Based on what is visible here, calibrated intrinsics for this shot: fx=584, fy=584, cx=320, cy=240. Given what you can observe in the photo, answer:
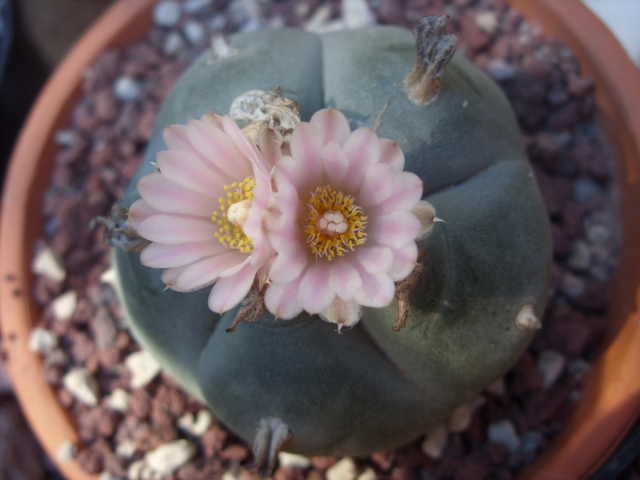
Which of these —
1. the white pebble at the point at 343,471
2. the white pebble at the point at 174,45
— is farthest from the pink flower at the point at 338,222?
the white pebble at the point at 174,45

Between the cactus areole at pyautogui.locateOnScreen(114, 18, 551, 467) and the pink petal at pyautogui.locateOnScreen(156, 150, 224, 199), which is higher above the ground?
the pink petal at pyautogui.locateOnScreen(156, 150, 224, 199)

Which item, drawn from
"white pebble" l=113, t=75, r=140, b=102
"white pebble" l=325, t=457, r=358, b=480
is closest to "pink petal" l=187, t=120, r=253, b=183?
"white pebble" l=325, t=457, r=358, b=480

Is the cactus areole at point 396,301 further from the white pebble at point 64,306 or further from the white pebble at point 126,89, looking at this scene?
the white pebble at point 126,89

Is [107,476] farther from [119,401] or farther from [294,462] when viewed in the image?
[294,462]

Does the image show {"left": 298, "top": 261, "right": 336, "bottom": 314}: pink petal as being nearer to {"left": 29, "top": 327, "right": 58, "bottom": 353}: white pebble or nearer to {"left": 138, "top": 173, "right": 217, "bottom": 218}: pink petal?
{"left": 138, "top": 173, "right": 217, "bottom": 218}: pink petal

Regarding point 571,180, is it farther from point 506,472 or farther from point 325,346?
point 325,346

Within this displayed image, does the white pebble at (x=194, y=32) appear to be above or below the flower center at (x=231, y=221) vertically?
below
